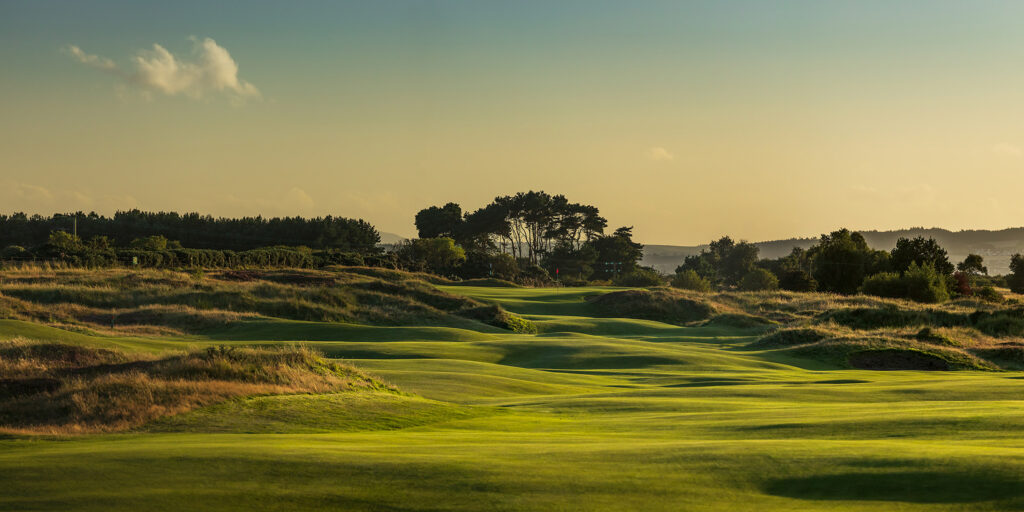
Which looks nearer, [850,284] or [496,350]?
[496,350]

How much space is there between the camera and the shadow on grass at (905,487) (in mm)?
7453

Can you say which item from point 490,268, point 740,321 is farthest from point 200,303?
A: point 490,268

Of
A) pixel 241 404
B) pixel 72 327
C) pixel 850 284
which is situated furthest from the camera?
pixel 850 284

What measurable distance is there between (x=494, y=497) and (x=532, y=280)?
366ft

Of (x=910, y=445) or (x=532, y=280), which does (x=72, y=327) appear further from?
(x=532, y=280)

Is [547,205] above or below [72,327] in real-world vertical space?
above

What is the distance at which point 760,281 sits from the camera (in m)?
117

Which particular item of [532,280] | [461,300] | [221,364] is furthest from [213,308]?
[532,280]

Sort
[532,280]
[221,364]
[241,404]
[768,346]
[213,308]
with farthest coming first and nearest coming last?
1. [532,280]
2. [213,308]
3. [768,346]
4. [221,364]
5. [241,404]

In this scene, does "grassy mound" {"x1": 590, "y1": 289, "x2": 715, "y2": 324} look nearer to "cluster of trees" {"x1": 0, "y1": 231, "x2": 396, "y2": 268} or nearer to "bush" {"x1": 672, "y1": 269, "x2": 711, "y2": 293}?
"bush" {"x1": 672, "y1": 269, "x2": 711, "y2": 293}

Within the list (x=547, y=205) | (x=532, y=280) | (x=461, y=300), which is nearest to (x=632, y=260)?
(x=547, y=205)

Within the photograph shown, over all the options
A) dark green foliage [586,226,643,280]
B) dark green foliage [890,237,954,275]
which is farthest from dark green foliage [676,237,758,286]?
dark green foliage [890,237,954,275]

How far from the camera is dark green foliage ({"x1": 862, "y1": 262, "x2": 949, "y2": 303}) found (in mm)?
80250

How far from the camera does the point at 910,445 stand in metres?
9.70
